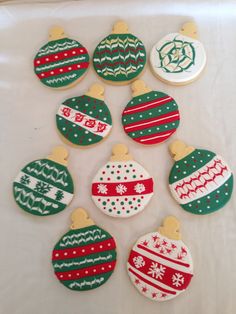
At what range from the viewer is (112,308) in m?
0.76

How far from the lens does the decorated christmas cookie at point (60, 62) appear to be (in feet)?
3.12

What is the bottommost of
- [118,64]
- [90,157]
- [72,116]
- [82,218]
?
[82,218]

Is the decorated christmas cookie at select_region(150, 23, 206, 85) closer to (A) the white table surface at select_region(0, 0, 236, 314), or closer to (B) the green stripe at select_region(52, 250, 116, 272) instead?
(A) the white table surface at select_region(0, 0, 236, 314)

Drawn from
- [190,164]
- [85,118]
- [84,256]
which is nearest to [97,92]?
[85,118]

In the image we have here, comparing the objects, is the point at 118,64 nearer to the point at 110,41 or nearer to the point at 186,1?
the point at 110,41

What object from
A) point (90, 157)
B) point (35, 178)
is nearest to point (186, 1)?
point (90, 157)

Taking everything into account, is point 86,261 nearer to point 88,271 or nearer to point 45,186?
point 88,271

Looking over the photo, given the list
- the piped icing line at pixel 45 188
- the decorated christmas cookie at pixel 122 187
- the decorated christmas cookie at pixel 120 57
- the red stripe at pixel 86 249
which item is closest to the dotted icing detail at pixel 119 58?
the decorated christmas cookie at pixel 120 57

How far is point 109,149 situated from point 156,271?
0.31 m

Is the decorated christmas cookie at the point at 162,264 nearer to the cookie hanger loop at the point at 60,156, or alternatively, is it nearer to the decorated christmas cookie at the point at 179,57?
the cookie hanger loop at the point at 60,156

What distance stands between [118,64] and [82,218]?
0.42 metres

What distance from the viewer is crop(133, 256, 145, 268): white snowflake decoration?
76cm

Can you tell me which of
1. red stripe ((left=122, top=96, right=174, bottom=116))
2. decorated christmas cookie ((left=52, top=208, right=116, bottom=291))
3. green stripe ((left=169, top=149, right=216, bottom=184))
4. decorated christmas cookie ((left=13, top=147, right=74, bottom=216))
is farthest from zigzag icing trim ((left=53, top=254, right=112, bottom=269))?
red stripe ((left=122, top=96, right=174, bottom=116))

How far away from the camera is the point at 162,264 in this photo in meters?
0.76
